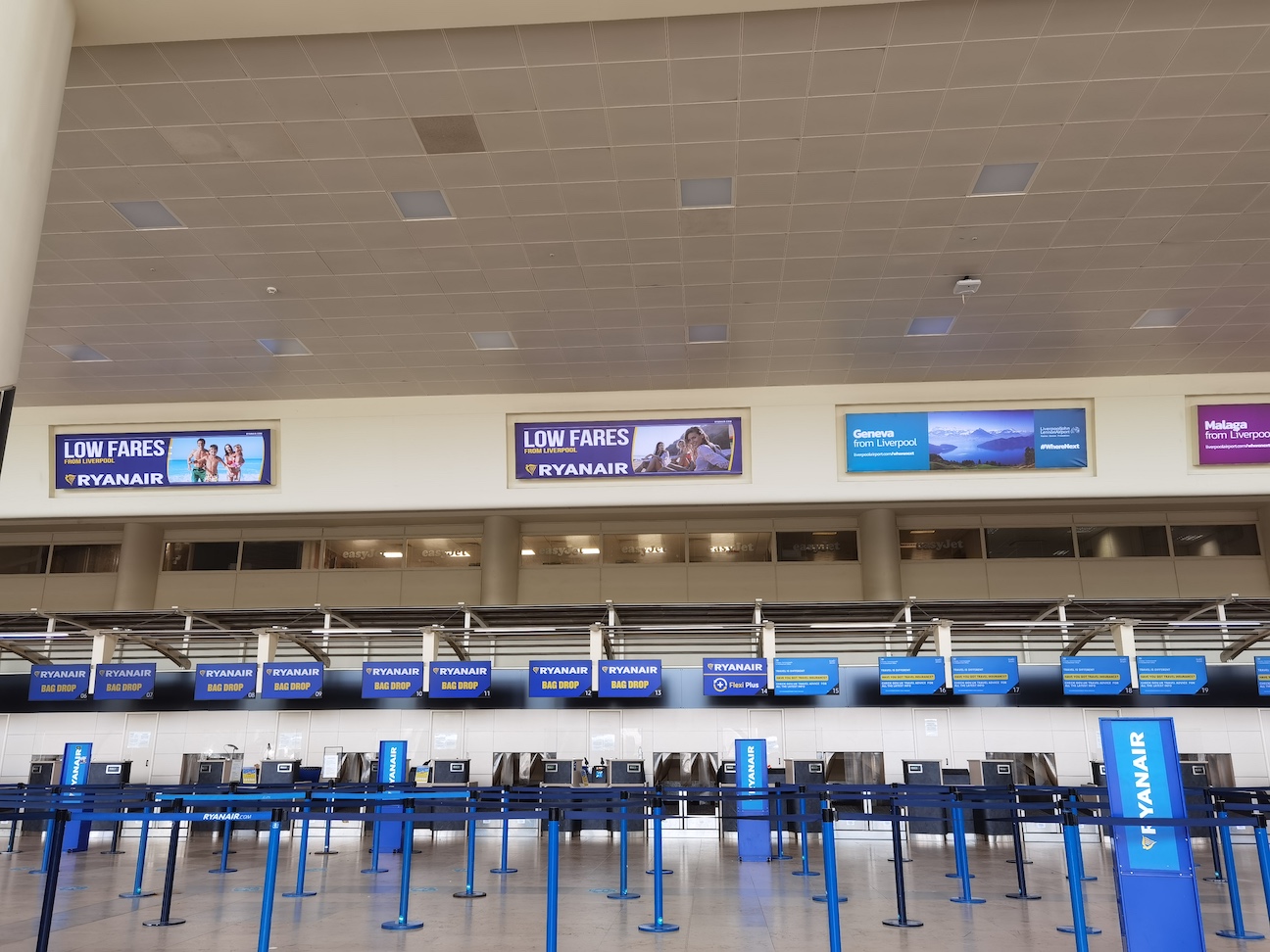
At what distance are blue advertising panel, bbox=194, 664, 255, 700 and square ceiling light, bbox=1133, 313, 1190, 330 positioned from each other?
578 inches

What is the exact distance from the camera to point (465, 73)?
8.69 metres

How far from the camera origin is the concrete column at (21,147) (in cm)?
609

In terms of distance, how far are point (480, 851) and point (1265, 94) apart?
478 inches

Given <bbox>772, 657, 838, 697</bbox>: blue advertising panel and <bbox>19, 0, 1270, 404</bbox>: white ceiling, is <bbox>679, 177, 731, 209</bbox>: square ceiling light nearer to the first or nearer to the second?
<bbox>19, 0, 1270, 404</bbox>: white ceiling

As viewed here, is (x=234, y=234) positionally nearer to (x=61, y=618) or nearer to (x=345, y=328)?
(x=345, y=328)

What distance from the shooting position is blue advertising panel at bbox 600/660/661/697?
14.3 metres

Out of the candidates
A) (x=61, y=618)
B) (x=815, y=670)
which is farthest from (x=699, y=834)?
(x=61, y=618)

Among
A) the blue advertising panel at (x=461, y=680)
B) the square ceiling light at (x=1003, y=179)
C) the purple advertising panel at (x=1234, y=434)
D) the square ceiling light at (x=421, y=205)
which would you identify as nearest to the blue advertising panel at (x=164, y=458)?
the blue advertising panel at (x=461, y=680)

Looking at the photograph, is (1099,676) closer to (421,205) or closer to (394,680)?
(394,680)

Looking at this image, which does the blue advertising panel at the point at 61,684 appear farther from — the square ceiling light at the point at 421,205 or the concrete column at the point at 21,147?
the concrete column at the point at 21,147

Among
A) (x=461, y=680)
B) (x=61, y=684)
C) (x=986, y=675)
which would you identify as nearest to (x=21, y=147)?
(x=461, y=680)

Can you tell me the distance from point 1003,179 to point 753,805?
25.3ft

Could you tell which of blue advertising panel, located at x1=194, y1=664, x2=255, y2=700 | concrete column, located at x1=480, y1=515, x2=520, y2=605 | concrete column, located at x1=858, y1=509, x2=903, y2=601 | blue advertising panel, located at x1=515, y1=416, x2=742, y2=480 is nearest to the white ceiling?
blue advertising panel, located at x1=515, y1=416, x2=742, y2=480

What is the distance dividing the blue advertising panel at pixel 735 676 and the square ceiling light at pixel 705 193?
7.00 metres
